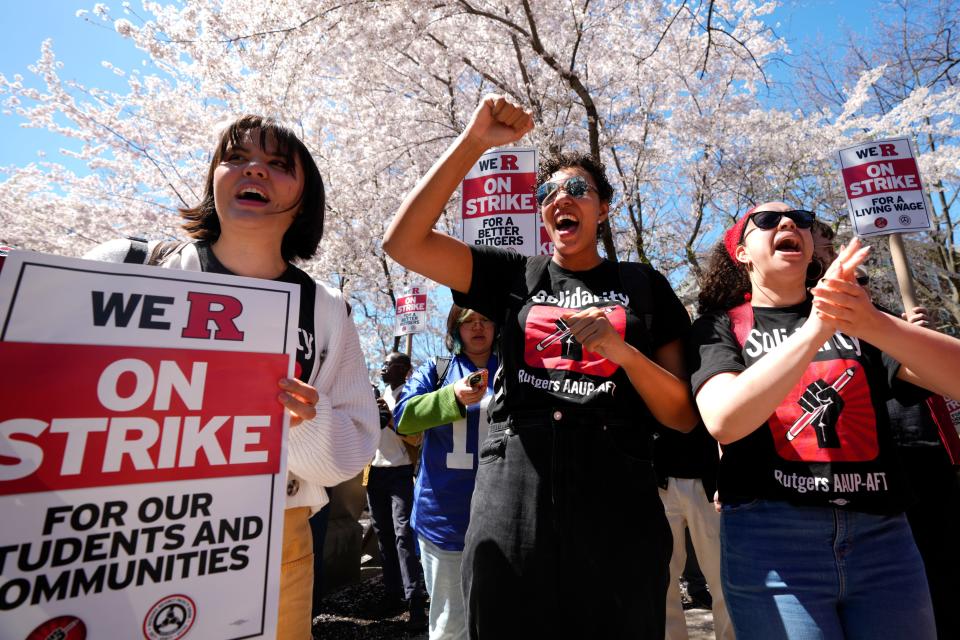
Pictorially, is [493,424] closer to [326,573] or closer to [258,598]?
[258,598]

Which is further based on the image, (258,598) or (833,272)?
(833,272)

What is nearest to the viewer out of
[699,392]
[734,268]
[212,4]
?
[699,392]

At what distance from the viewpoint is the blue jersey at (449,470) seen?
9.24ft

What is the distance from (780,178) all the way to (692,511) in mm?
11424

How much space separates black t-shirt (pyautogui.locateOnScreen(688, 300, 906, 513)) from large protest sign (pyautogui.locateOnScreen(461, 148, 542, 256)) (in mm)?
2636

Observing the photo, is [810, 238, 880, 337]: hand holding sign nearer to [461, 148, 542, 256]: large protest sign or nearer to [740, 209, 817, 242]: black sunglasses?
[740, 209, 817, 242]: black sunglasses

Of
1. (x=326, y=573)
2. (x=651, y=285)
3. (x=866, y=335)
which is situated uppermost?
(x=651, y=285)

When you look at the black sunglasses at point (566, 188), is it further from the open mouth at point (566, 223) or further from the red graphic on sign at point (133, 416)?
the red graphic on sign at point (133, 416)

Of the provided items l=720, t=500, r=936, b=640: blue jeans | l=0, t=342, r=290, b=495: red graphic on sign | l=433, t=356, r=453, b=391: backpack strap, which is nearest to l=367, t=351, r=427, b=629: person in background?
l=433, t=356, r=453, b=391: backpack strap

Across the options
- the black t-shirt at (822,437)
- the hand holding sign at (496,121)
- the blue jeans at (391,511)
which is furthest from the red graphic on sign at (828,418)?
the blue jeans at (391,511)

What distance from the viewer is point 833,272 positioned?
1340 mm

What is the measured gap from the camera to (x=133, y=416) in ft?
3.88

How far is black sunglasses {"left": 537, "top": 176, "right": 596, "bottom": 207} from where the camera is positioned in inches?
72.4

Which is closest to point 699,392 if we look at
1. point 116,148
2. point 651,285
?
point 651,285
